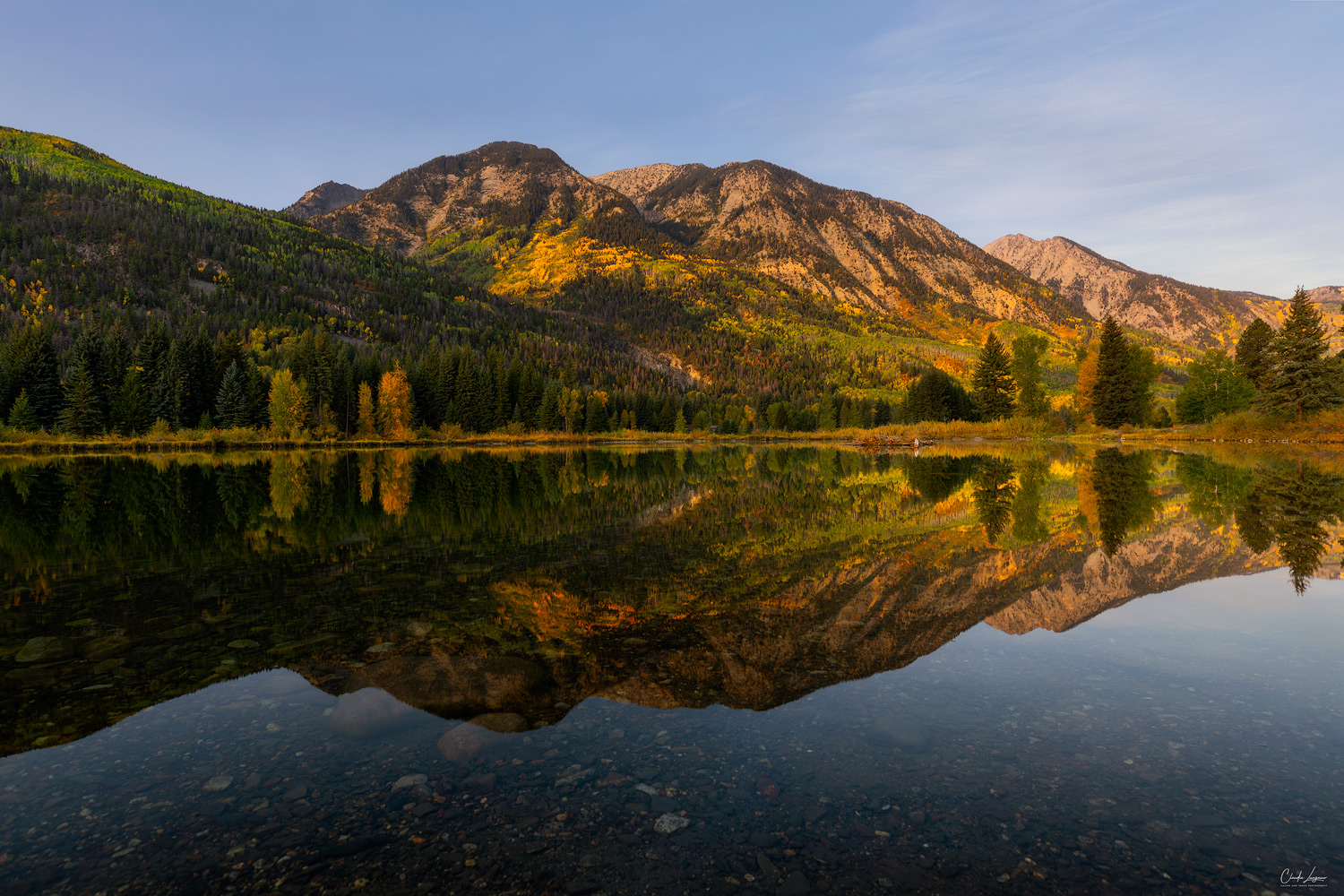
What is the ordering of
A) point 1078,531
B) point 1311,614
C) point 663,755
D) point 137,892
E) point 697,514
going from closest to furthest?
point 137,892, point 663,755, point 1311,614, point 1078,531, point 697,514

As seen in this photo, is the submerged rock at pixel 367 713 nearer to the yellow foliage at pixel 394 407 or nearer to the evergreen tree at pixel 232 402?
the evergreen tree at pixel 232 402

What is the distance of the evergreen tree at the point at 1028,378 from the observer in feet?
300

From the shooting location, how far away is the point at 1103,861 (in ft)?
13.9

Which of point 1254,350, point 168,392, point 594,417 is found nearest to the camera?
point 1254,350

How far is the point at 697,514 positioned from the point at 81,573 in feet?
52.1

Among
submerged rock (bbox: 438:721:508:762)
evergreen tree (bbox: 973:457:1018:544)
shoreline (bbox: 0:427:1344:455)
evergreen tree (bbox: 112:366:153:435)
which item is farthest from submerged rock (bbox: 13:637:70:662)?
evergreen tree (bbox: 112:366:153:435)

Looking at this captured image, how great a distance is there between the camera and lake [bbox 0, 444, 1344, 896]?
4.29 meters

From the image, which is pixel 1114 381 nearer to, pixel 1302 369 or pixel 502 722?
pixel 1302 369

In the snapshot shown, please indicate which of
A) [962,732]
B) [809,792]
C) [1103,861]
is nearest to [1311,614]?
[962,732]

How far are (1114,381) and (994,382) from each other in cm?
1859

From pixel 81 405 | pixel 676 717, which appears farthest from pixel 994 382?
pixel 81 405

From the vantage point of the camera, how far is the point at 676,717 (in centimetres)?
659

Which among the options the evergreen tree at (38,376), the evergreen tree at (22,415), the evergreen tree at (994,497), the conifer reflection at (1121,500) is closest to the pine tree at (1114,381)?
the conifer reflection at (1121,500)

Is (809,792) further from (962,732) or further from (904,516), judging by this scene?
(904,516)
